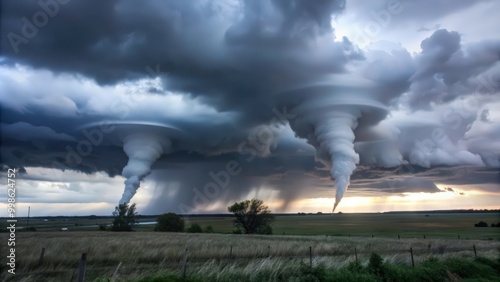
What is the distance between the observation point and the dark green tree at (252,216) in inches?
3819

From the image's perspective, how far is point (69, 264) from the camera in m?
21.4

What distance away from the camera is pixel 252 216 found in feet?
320

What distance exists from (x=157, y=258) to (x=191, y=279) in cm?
1514

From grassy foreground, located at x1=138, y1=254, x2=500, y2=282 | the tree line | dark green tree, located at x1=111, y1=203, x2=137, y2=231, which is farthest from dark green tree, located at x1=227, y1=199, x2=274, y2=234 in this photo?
grassy foreground, located at x1=138, y1=254, x2=500, y2=282

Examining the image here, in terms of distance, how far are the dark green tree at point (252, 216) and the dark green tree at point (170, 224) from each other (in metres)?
15.3

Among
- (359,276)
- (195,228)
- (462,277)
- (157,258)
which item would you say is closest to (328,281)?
(359,276)

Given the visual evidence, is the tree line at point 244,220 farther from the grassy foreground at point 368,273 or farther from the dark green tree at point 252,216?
the grassy foreground at point 368,273

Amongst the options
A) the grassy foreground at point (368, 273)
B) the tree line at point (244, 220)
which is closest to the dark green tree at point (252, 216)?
the tree line at point (244, 220)

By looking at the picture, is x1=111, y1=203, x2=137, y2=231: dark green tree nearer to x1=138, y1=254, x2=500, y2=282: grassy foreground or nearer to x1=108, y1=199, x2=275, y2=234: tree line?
x1=108, y1=199, x2=275, y2=234: tree line

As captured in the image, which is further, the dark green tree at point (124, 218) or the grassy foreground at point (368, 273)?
the dark green tree at point (124, 218)

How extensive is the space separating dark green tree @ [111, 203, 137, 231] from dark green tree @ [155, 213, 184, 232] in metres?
11.4

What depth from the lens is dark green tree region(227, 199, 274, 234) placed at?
97.0m

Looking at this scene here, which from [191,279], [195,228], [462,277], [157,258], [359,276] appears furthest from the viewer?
[195,228]

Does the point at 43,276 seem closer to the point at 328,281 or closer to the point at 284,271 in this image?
the point at 284,271
